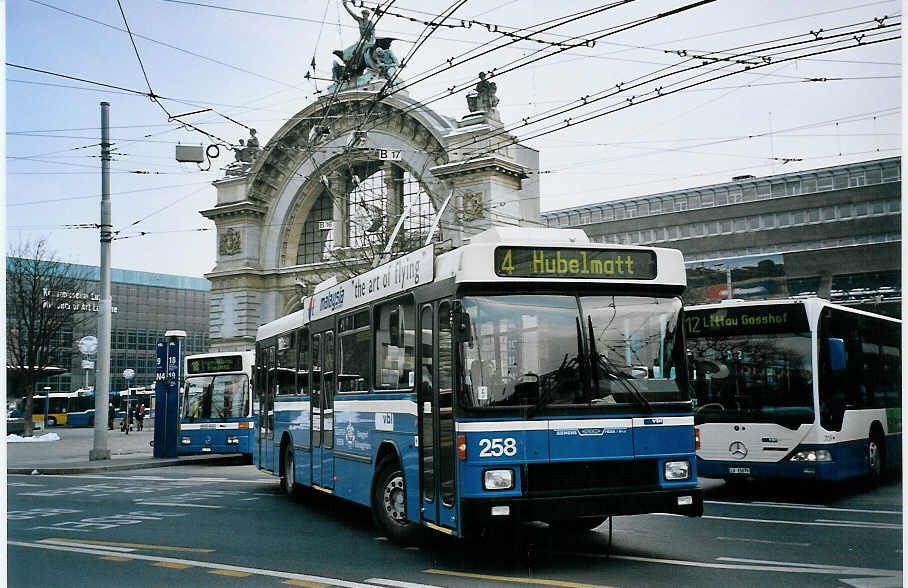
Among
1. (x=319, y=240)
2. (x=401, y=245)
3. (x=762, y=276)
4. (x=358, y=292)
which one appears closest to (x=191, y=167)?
(x=401, y=245)

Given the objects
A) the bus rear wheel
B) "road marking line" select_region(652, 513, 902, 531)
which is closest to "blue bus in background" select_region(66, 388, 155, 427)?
the bus rear wheel

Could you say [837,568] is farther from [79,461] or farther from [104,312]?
[79,461]

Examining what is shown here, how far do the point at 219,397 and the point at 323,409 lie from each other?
13416mm

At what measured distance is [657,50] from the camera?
40.1 ft

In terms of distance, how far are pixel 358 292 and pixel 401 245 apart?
58.0 ft

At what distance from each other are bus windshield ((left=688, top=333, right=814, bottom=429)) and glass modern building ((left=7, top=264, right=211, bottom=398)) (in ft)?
52.9

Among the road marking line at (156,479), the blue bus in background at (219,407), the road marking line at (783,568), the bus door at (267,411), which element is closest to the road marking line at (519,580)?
the road marking line at (783,568)

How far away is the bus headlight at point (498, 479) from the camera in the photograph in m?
7.95

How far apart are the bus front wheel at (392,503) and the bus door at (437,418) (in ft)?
2.54

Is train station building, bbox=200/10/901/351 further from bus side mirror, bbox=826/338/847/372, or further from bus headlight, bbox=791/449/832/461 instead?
bus headlight, bbox=791/449/832/461

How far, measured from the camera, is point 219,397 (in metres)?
25.0

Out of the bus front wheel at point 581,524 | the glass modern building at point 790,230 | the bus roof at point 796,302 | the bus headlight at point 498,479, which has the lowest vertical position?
the bus front wheel at point 581,524

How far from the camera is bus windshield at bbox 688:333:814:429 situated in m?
12.6

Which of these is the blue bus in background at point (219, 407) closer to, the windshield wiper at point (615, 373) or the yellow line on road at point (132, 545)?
the yellow line on road at point (132, 545)
